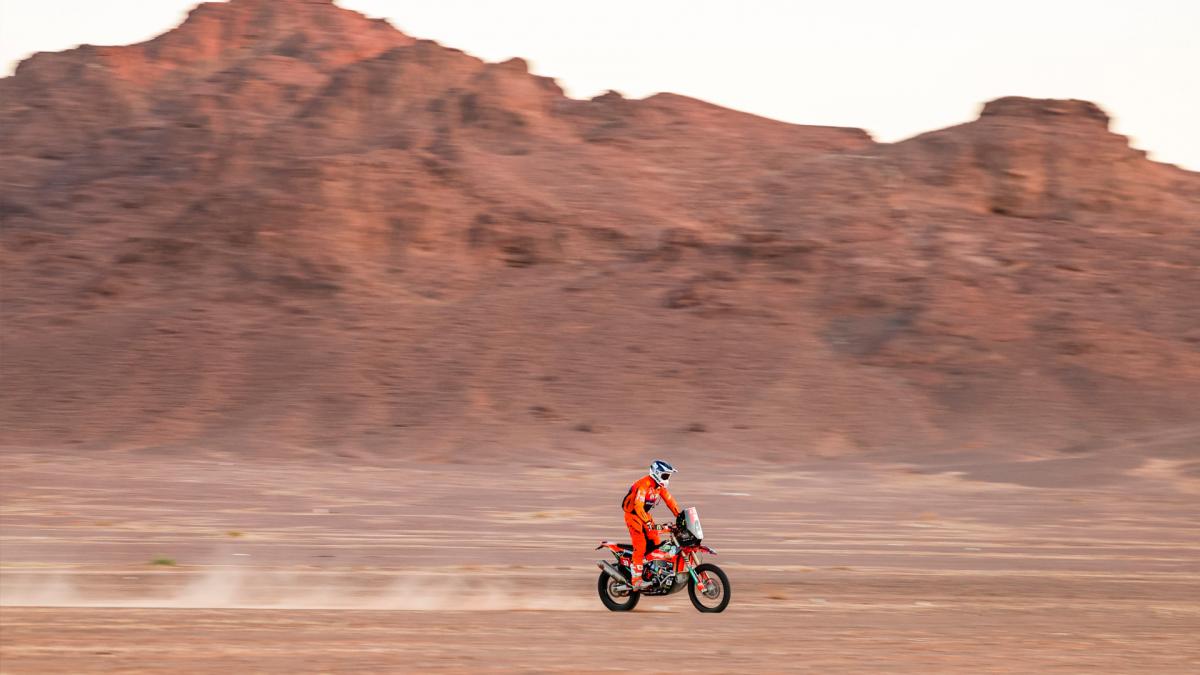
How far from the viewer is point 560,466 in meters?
41.6

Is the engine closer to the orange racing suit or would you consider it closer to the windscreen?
the orange racing suit

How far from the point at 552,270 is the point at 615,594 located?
43.2 m

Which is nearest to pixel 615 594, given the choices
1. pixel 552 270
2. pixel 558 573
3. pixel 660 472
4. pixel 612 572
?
pixel 612 572

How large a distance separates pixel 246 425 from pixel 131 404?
4081 mm

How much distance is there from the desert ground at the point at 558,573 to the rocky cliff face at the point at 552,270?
8267 millimetres

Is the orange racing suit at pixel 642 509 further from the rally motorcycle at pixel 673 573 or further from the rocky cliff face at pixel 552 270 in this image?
the rocky cliff face at pixel 552 270

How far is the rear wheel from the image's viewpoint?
13648 millimetres

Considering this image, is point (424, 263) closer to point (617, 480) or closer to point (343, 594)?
point (617, 480)

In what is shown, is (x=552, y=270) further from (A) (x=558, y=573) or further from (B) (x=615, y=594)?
(B) (x=615, y=594)

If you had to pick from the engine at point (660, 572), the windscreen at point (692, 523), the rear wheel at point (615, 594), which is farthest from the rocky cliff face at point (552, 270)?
the windscreen at point (692, 523)

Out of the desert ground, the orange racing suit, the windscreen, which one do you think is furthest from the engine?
the windscreen

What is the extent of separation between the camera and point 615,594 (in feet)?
44.9

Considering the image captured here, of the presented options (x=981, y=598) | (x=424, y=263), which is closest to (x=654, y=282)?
(x=424, y=263)

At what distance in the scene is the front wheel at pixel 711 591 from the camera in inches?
531
